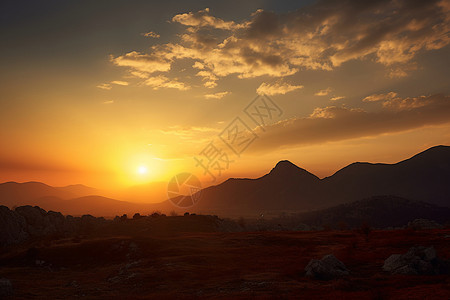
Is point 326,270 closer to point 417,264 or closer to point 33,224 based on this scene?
point 417,264

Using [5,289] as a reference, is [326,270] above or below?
below

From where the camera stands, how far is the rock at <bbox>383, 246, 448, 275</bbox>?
81.8 ft

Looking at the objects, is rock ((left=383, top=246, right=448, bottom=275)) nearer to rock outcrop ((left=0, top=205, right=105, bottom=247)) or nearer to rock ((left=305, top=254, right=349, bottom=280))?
rock ((left=305, top=254, right=349, bottom=280))

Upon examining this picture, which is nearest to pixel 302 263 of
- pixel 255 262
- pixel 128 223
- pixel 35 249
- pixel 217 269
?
pixel 255 262

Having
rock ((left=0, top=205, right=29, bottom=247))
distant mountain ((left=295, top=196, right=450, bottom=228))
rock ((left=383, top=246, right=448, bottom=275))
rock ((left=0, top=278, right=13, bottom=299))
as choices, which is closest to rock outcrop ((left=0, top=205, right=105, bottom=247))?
rock ((left=0, top=205, right=29, bottom=247))

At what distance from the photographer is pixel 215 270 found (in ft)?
97.7

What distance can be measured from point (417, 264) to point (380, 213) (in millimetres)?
151252

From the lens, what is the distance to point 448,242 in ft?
125

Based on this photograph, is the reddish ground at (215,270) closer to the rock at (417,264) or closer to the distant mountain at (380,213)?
the rock at (417,264)

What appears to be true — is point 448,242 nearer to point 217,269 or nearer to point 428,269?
point 428,269

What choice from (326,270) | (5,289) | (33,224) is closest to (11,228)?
(33,224)

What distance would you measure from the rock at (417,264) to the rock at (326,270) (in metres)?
4.45

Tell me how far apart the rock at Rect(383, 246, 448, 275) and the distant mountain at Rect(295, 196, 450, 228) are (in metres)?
126

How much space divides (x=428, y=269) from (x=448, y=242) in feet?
58.3
